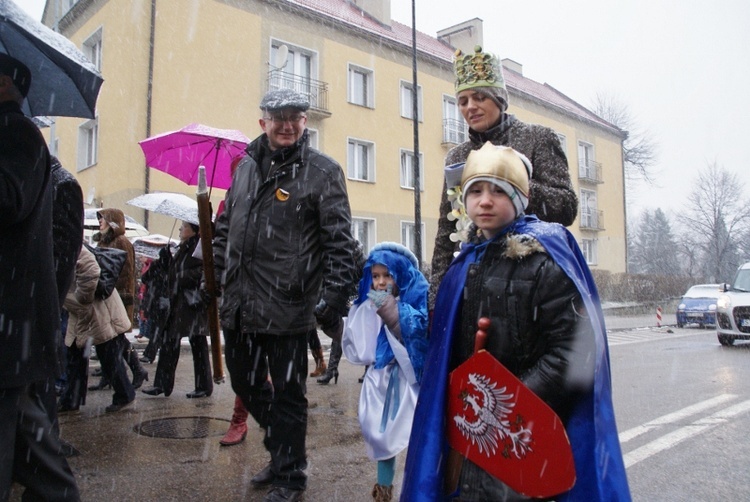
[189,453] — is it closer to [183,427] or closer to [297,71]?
[183,427]

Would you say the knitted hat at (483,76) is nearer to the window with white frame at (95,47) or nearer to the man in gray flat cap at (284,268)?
the man in gray flat cap at (284,268)

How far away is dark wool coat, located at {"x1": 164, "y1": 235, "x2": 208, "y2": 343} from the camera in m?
6.61

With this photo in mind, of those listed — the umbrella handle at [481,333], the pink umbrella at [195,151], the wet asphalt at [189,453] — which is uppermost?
the pink umbrella at [195,151]

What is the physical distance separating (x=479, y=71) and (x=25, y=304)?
202 centimetres

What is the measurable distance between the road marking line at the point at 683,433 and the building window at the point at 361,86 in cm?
1892

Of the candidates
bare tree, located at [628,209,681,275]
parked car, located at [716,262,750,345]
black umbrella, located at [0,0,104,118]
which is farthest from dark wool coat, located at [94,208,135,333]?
bare tree, located at [628,209,681,275]

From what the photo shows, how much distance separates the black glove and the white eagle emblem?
4.27 feet

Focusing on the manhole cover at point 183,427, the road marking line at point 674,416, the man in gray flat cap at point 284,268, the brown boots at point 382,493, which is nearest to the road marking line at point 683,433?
the road marking line at point 674,416

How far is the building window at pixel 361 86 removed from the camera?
24.1 metres

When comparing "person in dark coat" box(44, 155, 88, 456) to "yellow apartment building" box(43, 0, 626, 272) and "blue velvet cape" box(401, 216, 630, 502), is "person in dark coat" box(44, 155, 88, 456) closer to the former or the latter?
"blue velvet cape" box(401, 216, 630, 502)

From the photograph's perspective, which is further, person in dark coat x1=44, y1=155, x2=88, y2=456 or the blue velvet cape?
person in dark coat x1=44, y1=155, x2=88, y2=456

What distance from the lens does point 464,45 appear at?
3170 cm

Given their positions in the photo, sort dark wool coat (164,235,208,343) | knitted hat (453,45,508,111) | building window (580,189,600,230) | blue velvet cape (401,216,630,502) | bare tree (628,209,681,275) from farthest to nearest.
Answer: bare tree (628,209,681,275) → building window (580,189,600,230) → dark wool coat (164,235,208,343) → knitted hat (453,45,508,111) → blue velvet cape (401,216,630,502)

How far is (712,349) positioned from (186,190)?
13.8 meters
